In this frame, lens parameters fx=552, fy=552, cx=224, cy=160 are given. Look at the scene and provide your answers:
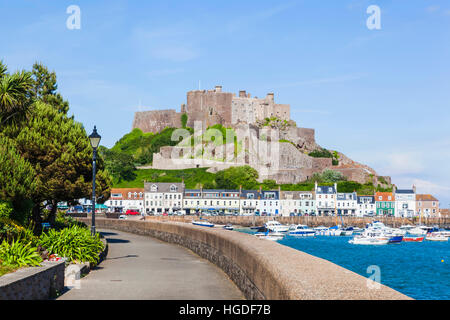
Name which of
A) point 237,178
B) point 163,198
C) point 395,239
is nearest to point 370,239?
point 395,239

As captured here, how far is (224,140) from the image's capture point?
19175 centimetres

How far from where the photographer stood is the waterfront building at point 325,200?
15725 centimetres

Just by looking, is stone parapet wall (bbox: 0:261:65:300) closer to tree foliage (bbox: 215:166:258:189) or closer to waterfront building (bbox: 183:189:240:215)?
waterfront building (bbox: 183:189:240:215)

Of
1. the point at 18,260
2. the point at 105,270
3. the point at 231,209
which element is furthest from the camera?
the point at 231,209

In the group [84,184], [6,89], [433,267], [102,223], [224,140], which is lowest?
[433,267]

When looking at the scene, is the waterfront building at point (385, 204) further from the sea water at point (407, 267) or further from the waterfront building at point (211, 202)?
the sea water at point (407, 267)

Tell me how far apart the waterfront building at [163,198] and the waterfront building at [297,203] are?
96.2 ft

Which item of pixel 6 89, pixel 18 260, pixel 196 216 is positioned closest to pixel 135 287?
pixel 18 260

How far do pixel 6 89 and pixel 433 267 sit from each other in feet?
171

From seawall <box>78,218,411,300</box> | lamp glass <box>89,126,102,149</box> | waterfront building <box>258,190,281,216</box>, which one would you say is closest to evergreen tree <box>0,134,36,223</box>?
lamp glass <box>89,126,102,149</box>

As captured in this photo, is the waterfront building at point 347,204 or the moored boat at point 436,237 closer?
the moored boat at point 436,237

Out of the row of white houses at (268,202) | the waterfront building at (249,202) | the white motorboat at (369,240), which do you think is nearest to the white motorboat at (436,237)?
the white motorboat at (369,240)

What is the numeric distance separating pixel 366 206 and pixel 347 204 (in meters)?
5.89
